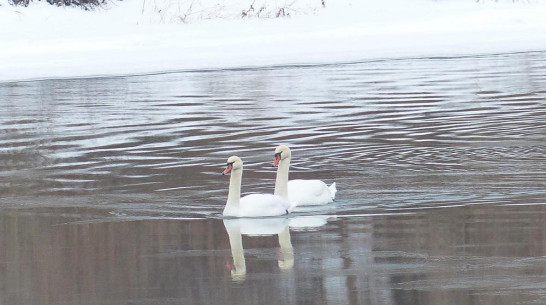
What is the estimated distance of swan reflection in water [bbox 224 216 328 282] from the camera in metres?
8.55

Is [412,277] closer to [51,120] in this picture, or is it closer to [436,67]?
[51,120]

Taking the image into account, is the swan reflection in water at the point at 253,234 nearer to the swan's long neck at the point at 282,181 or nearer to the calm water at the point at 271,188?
the calm water at the point at 271,188

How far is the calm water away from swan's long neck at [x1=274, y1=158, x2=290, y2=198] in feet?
0.71

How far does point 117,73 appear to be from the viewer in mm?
25234

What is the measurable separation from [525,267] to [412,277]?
0.72 meters

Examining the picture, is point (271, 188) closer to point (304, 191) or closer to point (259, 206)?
point (304, 191)

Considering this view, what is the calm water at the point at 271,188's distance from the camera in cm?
795

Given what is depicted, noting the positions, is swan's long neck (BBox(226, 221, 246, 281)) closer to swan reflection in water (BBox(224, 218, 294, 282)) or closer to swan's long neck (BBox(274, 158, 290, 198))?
swan reflection in water (BBox(224, 218, 294, 282))

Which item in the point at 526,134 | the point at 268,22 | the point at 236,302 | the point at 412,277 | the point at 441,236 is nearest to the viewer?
the point at 236,302

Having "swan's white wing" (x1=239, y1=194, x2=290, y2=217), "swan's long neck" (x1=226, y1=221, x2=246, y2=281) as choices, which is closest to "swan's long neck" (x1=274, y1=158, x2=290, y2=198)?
"swan's white wing" (x1=239, y1=194, x2=290, y2=217)

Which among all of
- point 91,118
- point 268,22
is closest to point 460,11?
point 268,22

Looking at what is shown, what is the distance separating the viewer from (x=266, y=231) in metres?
9.97

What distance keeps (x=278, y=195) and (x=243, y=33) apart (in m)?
21.2

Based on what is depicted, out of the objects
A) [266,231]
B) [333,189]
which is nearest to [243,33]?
[333,189]
